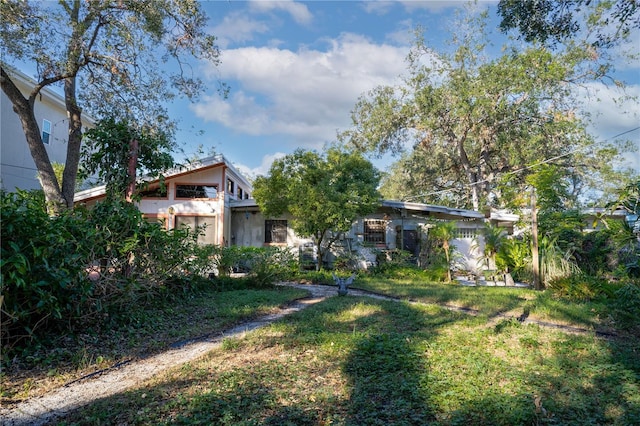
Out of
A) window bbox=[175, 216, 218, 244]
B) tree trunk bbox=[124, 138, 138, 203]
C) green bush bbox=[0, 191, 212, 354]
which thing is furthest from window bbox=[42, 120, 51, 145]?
green bush bbox=[0, 191, 212, 354]

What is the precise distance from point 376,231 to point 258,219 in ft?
15.5

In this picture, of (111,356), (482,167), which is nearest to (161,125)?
(111,356)

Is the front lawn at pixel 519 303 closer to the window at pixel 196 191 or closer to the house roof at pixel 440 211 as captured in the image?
the house roof at pixel 440 211

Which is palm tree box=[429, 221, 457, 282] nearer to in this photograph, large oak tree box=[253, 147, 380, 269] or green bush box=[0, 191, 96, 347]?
large oak tree box=[253, 147, 380, 269]

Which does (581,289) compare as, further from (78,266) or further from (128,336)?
(78,266)

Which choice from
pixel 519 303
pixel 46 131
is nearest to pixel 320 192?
pixel 519 303

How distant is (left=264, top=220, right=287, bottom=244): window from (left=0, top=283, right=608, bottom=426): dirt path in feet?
32.5

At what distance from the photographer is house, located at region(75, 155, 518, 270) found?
1455cm

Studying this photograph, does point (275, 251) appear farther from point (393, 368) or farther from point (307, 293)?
point (393, 368)

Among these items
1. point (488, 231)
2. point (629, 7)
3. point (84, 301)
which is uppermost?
point (629, 7)

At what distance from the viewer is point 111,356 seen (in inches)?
174

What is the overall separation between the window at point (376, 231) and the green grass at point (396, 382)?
945cm

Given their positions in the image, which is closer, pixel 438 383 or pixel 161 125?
pixel 438 383

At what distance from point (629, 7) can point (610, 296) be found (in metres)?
5.18
